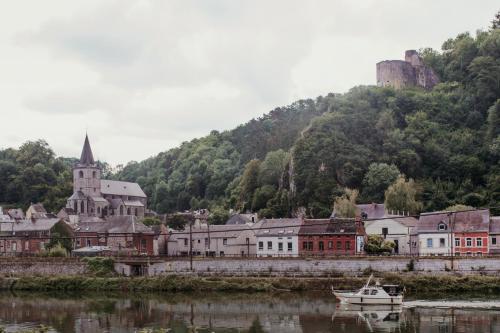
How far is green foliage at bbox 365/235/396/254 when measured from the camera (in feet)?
211

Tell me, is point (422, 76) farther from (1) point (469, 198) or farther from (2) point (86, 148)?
(2) point (86, 148)

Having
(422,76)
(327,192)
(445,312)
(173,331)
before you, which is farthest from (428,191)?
(173,331)

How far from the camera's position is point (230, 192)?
13050cm

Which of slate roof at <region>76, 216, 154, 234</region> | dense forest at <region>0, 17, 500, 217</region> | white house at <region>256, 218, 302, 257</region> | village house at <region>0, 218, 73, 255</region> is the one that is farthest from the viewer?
dense forest at <region>0, 17, 500, 217</region>

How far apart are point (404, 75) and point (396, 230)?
59.1 m

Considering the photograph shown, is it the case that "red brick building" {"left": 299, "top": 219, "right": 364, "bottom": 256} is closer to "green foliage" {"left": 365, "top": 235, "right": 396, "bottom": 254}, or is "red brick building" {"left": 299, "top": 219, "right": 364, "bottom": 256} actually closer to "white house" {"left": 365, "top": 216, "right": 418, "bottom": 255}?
"green foliage" {"left": 365, "top": 235, "right": 396, "bottom": 254}

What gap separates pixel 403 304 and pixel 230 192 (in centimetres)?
8534

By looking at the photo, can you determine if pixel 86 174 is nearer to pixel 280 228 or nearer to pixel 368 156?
pixel 368 156

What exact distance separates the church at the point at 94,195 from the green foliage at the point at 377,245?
56.2 m

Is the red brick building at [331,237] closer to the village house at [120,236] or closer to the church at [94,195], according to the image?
the village house at [120,236]

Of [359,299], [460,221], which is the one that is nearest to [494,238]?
[460,221]

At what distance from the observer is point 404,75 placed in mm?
124625

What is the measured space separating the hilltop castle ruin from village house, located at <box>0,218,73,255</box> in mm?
64957

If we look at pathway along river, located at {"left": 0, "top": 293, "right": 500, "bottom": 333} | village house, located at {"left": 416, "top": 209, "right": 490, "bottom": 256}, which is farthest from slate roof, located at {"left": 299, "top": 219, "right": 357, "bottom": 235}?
pathway along river, located at {"left": 0, "top": 293, "right": 500, "bottom": 333}
